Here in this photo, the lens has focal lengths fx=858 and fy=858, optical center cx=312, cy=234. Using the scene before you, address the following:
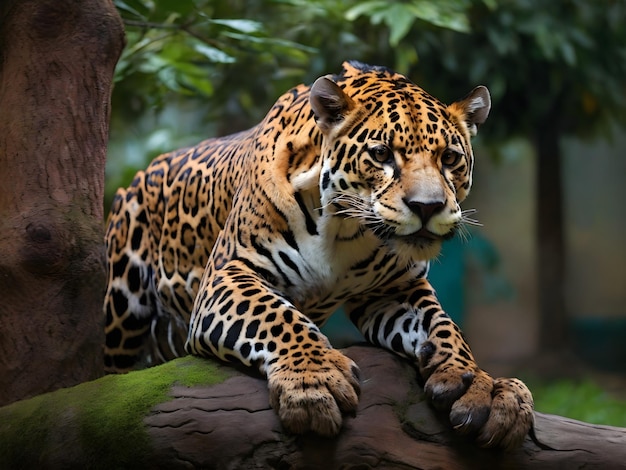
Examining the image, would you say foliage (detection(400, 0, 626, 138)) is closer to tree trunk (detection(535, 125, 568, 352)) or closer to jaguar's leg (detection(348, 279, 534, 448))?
tree trunk (detection(535, 125, 568, 352))

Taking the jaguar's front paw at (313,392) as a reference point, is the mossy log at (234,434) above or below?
below

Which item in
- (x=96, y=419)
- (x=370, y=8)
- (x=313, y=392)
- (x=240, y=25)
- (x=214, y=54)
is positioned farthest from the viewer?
(x=370, y=8)

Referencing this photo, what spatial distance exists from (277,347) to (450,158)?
3.76 feet

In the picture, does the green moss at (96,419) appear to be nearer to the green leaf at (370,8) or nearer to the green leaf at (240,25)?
the green leaf at (240,25)

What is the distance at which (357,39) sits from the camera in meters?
9.11

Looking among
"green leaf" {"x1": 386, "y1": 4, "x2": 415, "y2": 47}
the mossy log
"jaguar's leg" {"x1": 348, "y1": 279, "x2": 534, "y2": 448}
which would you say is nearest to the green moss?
the mossy log

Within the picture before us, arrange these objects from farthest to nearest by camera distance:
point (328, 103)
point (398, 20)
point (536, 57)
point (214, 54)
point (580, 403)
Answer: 1. point (536, 57)
2. point (580, 403)
3. point (398, 20)
4. point (214, 54)
5. point (328, 103)

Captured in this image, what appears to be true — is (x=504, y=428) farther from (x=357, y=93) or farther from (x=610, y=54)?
(x=610, y=54)

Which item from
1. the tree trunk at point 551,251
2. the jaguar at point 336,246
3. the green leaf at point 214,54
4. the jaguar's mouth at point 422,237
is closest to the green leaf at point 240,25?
the green leaf at point 214,54

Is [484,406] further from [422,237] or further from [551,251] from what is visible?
[551,251]

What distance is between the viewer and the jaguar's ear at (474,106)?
4105 millimetres

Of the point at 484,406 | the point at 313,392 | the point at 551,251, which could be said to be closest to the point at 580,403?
the point at 551,251

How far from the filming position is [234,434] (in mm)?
3492

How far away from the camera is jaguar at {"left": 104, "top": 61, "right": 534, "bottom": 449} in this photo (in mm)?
3564
